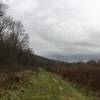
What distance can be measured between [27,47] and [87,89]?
64.4 m

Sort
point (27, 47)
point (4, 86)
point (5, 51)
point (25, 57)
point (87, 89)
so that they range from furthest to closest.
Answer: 1. point (27, 47)
2. point (25, 57)
3. point (5, 51)
4. point (87, 89)
5. point (4, 86)

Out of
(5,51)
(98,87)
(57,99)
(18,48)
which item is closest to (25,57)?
(18,48)

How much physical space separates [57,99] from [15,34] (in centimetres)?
7075

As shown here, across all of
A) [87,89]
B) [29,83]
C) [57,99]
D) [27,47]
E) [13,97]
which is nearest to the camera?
[13,97]

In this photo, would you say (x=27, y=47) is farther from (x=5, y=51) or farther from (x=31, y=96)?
(x=31, y=96)

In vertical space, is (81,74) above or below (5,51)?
below

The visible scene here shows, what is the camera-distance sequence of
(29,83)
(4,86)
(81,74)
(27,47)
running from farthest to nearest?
(27,47) → (81,74) → (29,83) → (4,86)

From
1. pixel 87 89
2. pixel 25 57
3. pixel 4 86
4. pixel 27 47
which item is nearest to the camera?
pixel 4 86

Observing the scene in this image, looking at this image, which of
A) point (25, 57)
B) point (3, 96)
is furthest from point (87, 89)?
point (25, 57)

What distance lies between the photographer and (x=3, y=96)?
49.3ft

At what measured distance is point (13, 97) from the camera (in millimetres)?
14617

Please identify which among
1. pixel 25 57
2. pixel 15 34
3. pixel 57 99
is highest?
pixel 15 34

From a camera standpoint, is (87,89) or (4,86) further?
(87,89)

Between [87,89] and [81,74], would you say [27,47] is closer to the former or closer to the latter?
[81,74]
